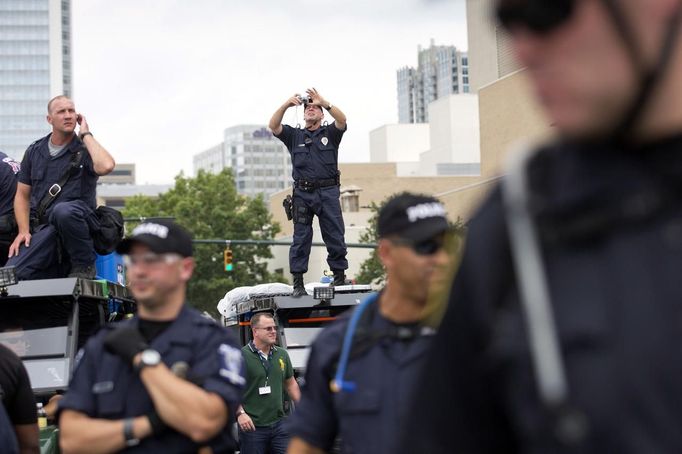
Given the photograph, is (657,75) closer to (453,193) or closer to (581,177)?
(581,177)

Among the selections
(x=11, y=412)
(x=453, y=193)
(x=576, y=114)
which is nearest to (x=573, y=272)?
(x=576, y=114)

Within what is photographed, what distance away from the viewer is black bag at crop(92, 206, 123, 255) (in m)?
11.0

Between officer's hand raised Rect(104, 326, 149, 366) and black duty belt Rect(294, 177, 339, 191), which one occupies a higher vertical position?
black duty belt Rect(294, 177, 339, 191)

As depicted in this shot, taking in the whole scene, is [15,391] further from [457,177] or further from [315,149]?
[457,177]

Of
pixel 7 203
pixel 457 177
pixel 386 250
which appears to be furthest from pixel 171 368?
pixel 457 177

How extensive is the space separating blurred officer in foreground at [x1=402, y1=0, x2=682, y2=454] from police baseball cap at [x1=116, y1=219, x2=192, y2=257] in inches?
132

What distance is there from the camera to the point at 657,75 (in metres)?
1.60

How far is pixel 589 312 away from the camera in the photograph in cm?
163

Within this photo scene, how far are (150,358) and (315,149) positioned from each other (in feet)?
30.8

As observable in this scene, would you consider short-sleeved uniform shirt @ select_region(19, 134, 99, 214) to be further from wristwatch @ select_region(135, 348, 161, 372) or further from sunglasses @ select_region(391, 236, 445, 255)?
sunglasses @ select_region(391, 236, 445, 255)

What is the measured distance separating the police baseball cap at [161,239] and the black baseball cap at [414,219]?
2.96ft

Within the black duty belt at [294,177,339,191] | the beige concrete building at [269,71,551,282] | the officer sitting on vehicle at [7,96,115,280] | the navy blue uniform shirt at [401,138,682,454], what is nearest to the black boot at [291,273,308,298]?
the black duty belt at [294,177,339,191]

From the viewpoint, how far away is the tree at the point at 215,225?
208 ft

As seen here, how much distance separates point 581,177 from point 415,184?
9556 centimetres
